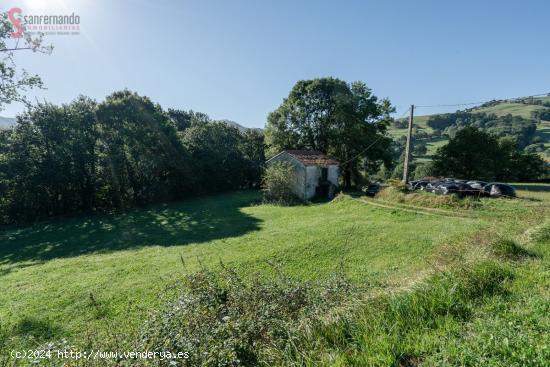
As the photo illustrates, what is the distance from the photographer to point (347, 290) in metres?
5.39

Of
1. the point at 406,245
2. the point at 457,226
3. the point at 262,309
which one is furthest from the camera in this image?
the point at 457,226

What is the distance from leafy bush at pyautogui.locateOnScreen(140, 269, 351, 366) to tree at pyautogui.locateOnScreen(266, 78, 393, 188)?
26.8 m

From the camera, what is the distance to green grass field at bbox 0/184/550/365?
7.02 m

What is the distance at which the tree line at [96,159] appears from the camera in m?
24.1

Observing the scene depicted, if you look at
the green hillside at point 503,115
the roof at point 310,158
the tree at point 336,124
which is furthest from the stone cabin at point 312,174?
the green hillside at point 503,115

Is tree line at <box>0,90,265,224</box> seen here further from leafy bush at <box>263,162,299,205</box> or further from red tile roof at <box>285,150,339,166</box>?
red tile roof at <box>285,150,339,166</box>

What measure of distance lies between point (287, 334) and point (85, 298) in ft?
25.6

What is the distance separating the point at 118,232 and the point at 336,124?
2484 centimetres

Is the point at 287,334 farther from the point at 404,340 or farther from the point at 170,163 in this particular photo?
the point at 170,163

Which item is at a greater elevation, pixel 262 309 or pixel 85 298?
pixel 262 309

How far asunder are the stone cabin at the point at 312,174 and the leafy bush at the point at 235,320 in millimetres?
19862

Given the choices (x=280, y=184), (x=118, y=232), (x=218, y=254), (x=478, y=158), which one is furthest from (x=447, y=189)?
(x=118, y=232)

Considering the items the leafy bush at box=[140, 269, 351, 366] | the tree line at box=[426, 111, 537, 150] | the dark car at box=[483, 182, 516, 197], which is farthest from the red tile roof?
the tree line at box=[426, 111, 537, 150]

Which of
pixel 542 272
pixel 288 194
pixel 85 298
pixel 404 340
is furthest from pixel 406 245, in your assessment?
pixel 288 194
